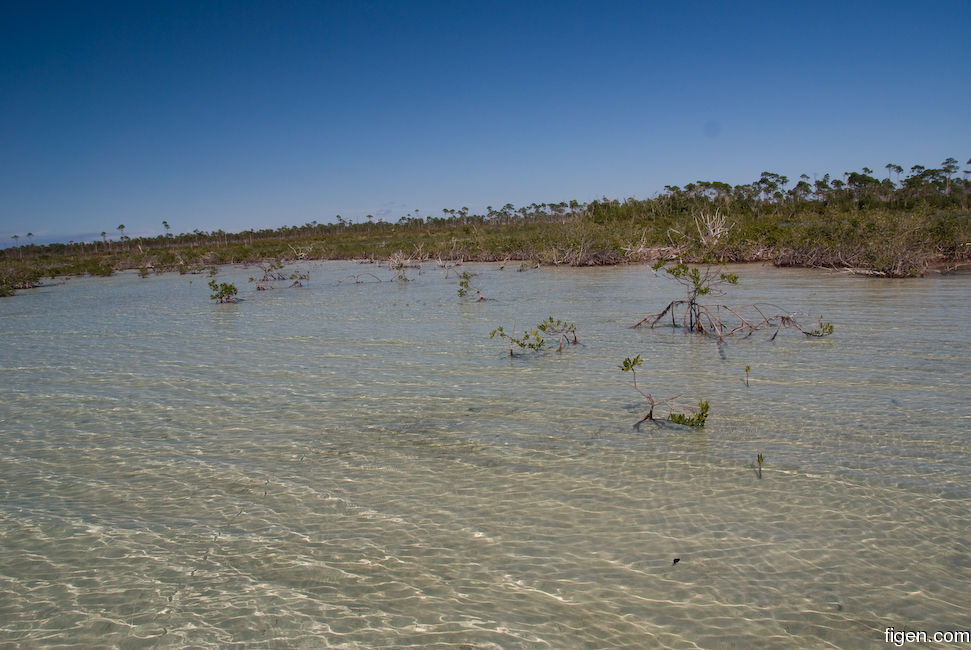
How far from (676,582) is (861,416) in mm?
3285

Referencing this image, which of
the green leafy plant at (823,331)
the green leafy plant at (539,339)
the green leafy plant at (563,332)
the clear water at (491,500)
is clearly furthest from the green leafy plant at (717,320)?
the green leafy plant at (539,339)

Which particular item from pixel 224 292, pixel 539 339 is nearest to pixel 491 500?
pixel 539 339

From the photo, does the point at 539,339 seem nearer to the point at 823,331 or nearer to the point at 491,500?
the point at 823,331

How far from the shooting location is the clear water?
2.89 metres

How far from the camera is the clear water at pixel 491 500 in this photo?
289 cm

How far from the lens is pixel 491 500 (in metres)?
4.06

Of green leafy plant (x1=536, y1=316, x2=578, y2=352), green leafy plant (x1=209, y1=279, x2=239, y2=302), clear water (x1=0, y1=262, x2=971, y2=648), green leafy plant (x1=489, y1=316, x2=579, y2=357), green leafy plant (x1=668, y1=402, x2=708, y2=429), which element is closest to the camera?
clear water (x1=0, y1=262, x2=971, y2=648)

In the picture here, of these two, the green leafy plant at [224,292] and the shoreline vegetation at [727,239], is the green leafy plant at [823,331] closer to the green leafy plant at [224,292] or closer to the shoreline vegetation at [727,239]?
the shoreline vegetation at [727,239]

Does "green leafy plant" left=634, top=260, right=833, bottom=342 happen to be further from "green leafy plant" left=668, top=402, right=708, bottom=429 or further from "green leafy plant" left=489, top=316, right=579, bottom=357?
"green leafy plant" left=668, top=402, right=708, bottom=429

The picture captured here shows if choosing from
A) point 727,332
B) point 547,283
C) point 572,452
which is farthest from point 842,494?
point 547,283

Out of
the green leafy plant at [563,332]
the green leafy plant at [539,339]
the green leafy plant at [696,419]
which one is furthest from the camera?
the green leafy plant at [563,332]

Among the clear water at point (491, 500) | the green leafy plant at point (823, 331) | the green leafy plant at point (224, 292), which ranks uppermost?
the green leafy plant at point (224, 292)

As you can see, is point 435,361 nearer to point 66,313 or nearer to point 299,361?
point 299,361

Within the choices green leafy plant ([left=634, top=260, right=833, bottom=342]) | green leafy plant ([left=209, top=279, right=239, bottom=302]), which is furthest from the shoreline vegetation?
green leafy plant ([left=209, top=279, right=239, bottom=302])
